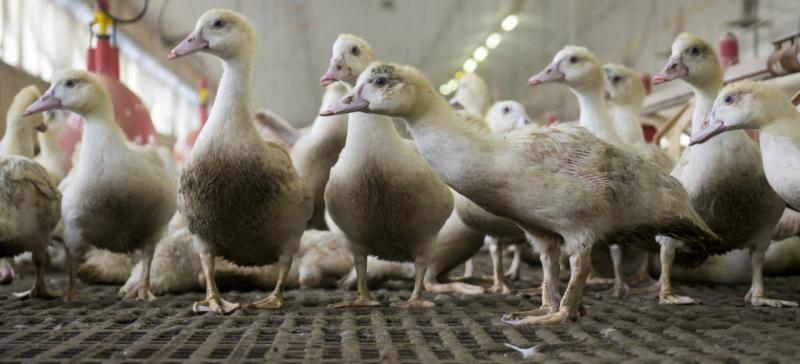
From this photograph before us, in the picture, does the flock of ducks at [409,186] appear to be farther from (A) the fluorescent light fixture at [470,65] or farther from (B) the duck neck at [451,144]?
(A) the fluorescent light fixture at [470,65]

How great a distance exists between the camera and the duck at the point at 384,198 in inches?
113

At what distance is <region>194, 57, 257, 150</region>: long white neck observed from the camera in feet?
9.11

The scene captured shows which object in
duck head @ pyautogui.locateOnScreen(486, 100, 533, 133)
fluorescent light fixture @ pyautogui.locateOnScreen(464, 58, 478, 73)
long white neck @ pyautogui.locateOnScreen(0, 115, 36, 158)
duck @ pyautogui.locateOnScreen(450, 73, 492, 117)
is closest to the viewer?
long white neck @ pyautogui.locateOnScreen(0, 115, 36, 158)

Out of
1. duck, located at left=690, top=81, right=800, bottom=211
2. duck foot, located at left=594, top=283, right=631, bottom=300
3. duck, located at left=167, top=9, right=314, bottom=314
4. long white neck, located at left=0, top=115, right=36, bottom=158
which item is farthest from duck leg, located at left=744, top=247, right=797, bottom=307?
long white neck, located at left=0, top=115, right=36, bottom=158

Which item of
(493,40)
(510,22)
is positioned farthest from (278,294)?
(493,40)

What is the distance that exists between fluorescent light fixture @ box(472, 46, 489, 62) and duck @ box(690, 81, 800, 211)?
425 inches

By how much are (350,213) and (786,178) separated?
1552 millimetres

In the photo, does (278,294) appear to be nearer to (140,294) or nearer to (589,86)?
(140,294)

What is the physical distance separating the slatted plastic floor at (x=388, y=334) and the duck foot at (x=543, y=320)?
40mm

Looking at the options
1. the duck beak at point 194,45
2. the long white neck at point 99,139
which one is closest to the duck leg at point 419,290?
the duck beak at point 194,45

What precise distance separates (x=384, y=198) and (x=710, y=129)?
1.21 meters

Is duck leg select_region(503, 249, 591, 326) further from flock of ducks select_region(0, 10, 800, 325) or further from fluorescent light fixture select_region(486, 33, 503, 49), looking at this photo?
fluorescent light fixture select_region(486, 33, 503, 49)

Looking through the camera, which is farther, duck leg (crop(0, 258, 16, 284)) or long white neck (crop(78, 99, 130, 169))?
duck leg (crop(0, 258, 16, 284))

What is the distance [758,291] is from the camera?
9.69ft
